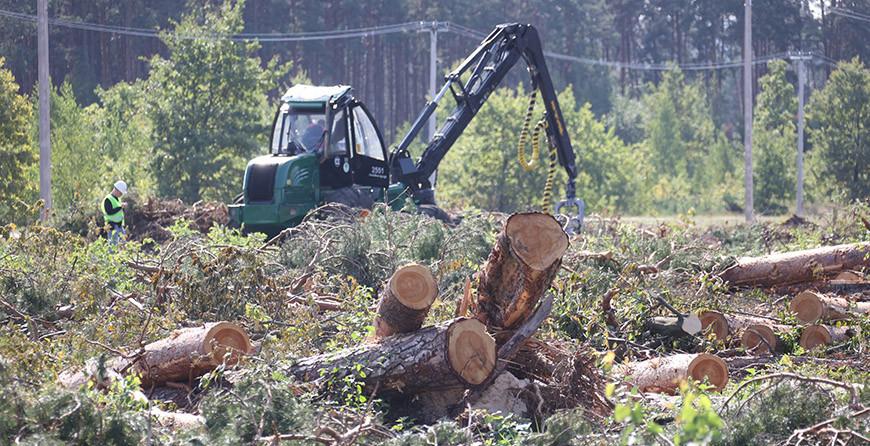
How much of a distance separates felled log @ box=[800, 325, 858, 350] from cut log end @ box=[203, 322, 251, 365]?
514 centimetres

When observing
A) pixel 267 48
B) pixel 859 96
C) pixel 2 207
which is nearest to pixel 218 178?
pixel 2 207

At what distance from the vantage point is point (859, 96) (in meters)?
41.0

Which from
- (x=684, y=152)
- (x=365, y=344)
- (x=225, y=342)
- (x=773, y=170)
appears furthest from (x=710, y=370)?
(x=684, y=152)

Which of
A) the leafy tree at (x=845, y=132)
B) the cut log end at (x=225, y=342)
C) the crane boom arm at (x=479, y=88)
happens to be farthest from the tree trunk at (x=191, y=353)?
the leafy tree at (x=845, y=132)

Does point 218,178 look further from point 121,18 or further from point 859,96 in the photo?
point 121,18

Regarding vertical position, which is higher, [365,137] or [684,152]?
[365,137]

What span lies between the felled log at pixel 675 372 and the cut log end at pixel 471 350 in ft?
4.70

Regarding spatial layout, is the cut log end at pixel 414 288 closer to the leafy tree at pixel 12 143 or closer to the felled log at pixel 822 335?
the felled log at pixel 822 335

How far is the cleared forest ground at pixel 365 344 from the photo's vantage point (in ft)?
21.7

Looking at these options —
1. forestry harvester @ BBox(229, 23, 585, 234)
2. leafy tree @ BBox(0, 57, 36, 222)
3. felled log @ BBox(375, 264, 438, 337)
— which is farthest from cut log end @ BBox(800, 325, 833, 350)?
leafy tree @ BBox(0, 57, 36, 222)

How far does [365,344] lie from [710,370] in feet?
8.22

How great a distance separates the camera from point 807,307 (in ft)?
38.6

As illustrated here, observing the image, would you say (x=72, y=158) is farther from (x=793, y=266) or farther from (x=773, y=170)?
(x=793, y=266)

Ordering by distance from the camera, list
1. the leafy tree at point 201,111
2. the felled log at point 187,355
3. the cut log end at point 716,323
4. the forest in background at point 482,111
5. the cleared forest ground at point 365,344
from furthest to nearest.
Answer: the forest in background at point 482,111
the leafy tree at point 201,111
the cut log end at point 716,323
the felled log at point 187,355
the cleared forest ground at point 365,344
